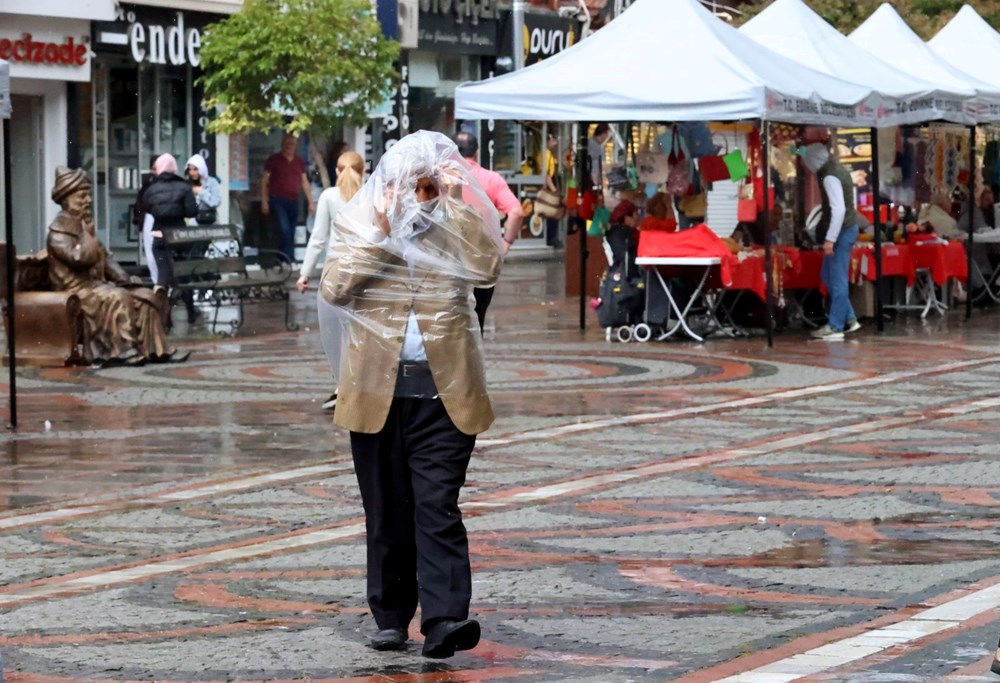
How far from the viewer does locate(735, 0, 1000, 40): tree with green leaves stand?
40906 mm

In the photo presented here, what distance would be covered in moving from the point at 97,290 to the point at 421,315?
10604 millimetres

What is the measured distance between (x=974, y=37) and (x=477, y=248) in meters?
20.8

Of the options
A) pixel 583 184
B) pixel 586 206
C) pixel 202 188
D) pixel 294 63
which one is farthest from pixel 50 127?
pixel 586 206

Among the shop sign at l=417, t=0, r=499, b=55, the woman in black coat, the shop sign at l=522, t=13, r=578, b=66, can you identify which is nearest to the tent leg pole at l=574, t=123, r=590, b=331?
the woman in black coat

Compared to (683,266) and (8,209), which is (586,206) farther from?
(8,209)

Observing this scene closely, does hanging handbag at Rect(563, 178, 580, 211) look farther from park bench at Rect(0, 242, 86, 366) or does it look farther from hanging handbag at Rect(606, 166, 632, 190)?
park bench at Rect(0, 242, 86, 366)

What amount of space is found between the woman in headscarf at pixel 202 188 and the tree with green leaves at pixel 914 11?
17.9 metres

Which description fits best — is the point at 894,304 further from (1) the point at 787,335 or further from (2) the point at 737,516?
(2) the point at 737,516

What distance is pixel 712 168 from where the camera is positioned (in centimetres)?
2108

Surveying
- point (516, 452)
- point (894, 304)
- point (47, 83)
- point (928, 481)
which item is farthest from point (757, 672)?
point (47, 83)

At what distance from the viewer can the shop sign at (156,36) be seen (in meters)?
29.8

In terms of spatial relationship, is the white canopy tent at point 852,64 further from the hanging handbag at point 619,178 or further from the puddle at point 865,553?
the puddle at point 865,553

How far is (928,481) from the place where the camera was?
10.6 meters

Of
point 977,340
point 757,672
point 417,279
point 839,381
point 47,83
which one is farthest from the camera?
point 47,83
